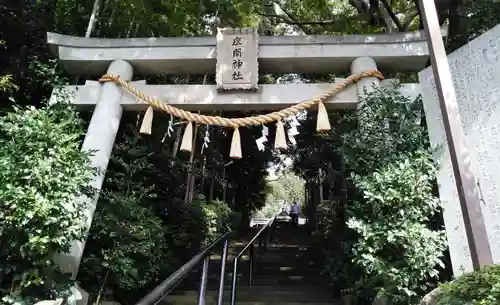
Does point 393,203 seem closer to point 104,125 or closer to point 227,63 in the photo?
point 227,63

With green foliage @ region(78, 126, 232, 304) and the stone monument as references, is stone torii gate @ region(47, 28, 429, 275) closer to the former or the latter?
green foliage @ region(78, 126, 232, 304)

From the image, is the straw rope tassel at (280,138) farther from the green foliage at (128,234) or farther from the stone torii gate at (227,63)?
the green foliage at (128,234)

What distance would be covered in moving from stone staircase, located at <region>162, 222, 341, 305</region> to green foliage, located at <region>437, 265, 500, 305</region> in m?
2.17

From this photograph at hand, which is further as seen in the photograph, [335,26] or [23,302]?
[335,26]

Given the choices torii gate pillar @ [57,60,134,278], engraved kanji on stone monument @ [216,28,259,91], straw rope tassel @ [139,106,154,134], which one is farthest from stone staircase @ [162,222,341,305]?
engraved kanji on stone monument @ [216,28,259,91]

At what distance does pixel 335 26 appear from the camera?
8602 mm

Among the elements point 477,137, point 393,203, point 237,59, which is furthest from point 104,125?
point 477,137

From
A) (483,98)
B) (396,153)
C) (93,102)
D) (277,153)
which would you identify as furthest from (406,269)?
(277,153)

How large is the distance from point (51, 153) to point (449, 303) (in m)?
3.52

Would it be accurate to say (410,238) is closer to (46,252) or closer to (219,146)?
(46,252)

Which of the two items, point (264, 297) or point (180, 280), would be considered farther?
point (264, 297)

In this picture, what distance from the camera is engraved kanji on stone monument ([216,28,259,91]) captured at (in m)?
5.61

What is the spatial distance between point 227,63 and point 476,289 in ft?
13.5

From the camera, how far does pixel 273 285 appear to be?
259 inches
